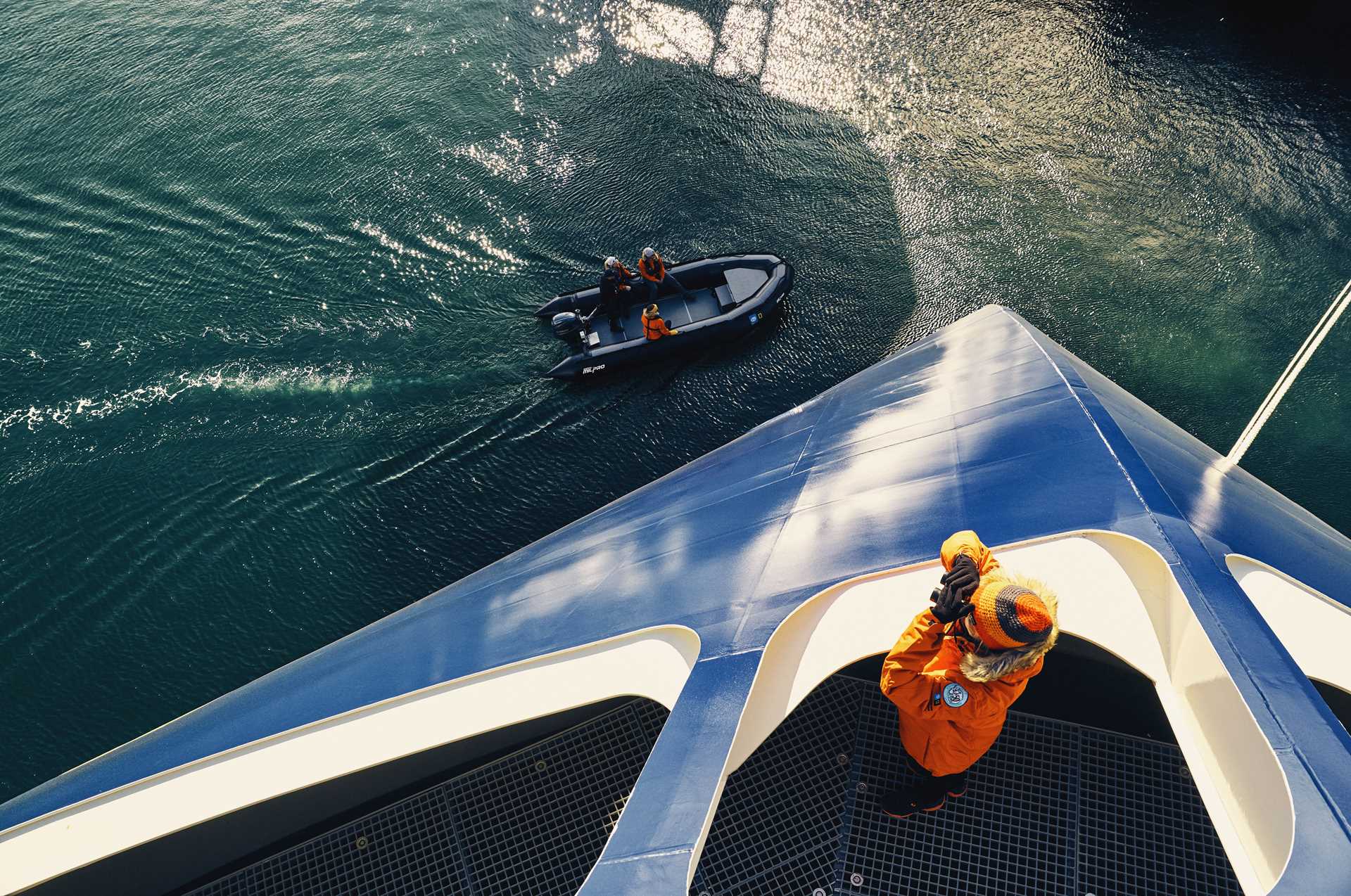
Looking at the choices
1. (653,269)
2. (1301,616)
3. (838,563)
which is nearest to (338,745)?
(838,563)

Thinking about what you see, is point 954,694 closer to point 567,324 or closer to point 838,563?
point 838,563

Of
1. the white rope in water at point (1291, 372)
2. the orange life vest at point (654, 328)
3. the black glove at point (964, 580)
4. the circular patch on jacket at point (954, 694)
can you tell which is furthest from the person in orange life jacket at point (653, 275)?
the circular patch on jacket at point (954, 694)

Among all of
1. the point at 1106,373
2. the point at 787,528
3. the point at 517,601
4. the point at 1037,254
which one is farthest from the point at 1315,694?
the point at 1037,254

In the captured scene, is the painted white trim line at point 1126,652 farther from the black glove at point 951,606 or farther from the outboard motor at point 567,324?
the outboard motor at point 567,324

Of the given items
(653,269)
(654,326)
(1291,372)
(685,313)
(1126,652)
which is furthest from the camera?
(685,313)

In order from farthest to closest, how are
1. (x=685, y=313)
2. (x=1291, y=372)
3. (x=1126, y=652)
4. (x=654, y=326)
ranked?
(x=685, y=313) → (x=1291, y=372) → (x=654, y=326) → (x=1126, y=652)

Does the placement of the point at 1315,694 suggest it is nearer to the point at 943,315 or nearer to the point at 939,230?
the point at 943,315

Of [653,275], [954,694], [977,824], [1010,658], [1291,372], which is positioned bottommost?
[1291,372]
